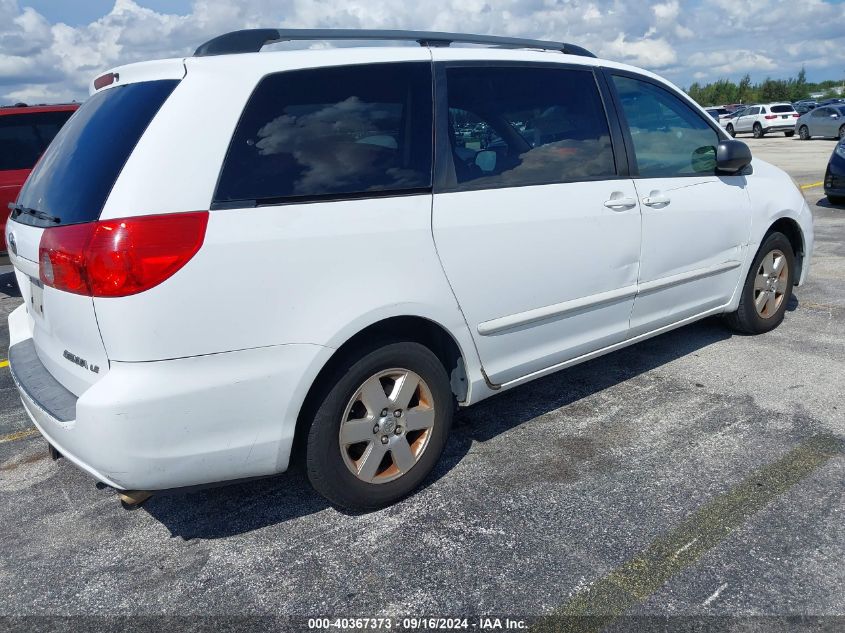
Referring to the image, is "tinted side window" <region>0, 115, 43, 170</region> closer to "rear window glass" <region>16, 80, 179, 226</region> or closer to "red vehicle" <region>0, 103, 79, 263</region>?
"red vehicle" <region>0, 103, 79, 263</region>

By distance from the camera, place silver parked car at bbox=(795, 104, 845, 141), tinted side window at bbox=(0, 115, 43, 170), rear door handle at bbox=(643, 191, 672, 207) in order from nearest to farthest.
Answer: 1. rear door handle at bbox=(643, 191, 672, 207)
2. tinted side window at bbox=(0, 115, 43, 170)
3. silver parked car at bbox=(795, 104, 845, 141)

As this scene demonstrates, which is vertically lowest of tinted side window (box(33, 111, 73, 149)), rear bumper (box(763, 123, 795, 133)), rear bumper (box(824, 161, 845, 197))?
rear bumper (box(763, 123, 795, 133))

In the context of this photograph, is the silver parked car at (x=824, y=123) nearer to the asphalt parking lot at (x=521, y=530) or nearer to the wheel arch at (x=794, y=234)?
the wheel arch at (x=794, y=234)

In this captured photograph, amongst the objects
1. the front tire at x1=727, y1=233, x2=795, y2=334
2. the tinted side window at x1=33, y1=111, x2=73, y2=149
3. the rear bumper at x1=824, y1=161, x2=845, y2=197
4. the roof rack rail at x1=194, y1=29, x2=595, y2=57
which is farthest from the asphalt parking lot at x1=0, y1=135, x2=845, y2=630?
the rear bumper at x1=824, y1=161, x2=845, y2=197

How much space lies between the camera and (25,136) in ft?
24.7

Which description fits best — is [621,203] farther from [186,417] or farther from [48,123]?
[48,123]

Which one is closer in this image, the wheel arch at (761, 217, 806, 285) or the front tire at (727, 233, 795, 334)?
the front tire at (727, 233, 795, 334)

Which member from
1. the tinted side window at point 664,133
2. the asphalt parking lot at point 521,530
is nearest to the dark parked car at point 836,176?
the tinted side window at point 664,133

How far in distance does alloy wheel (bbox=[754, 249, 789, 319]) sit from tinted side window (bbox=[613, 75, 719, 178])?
38.0 inches

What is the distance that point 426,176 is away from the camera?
3002mm

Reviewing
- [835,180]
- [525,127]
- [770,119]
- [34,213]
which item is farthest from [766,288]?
[770,119]

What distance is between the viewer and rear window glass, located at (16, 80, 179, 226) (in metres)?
2.47

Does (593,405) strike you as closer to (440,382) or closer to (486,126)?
(440,382)

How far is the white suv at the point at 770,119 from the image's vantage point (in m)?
32.9
